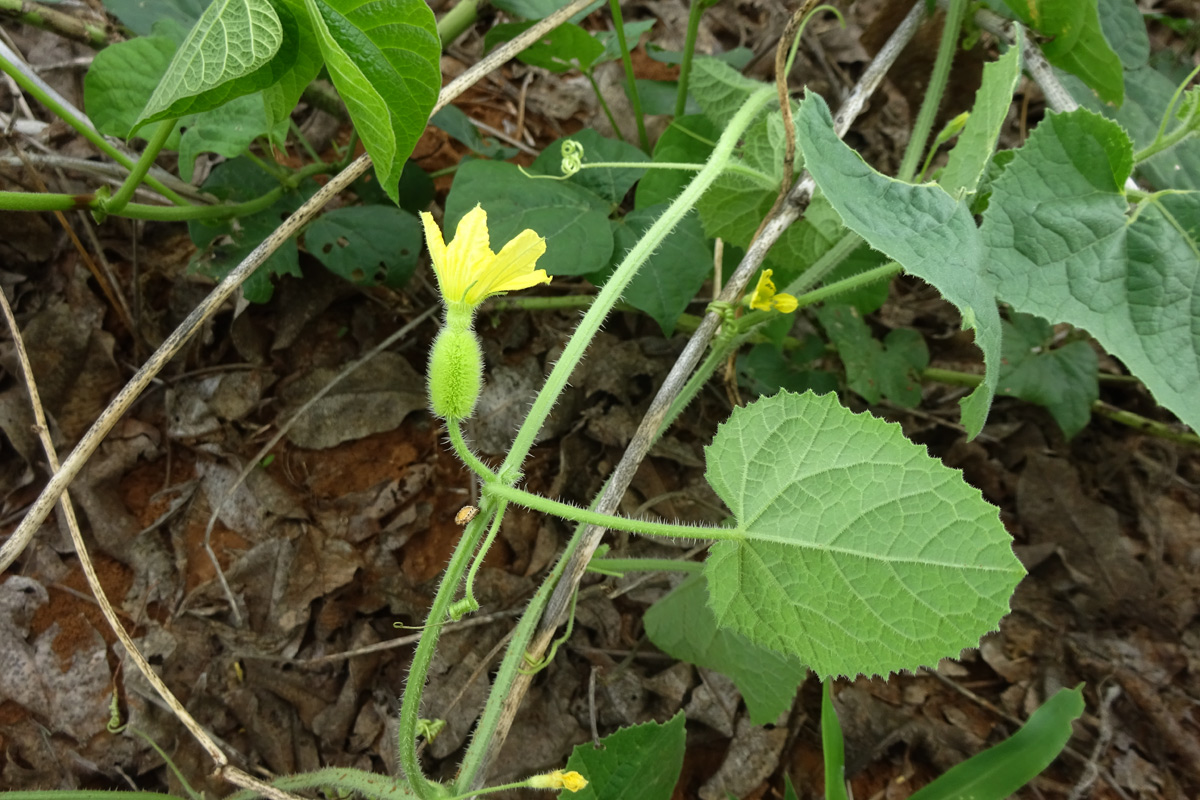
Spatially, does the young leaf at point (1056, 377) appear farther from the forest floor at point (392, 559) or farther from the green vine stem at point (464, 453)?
the green vine stem at point (464, 453)

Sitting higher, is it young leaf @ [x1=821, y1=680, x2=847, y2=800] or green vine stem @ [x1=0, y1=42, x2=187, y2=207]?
green vine stem @ [x1=0, y1=42, x2=187, y2=207]

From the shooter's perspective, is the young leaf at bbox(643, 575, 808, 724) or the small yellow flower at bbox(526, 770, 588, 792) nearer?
→ the small yellow flower at bbox(526, 770, 588, 792)

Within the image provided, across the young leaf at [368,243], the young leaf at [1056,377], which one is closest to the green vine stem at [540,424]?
the young leaf at [368,243]

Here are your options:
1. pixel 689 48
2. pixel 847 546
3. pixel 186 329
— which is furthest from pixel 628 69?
pixel 847 546

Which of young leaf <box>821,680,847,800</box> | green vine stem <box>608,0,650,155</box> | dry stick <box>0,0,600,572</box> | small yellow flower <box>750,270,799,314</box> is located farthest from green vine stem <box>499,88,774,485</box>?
young leaf <box>821,680,847,800</box>

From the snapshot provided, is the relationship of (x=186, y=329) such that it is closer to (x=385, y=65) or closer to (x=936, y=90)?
(x=385, y=65)

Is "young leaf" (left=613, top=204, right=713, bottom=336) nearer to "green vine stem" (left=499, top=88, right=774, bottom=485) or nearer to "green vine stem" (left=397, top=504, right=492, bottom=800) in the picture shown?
"green vine stem" (left=499, top=88, right=774, bottom=485)
